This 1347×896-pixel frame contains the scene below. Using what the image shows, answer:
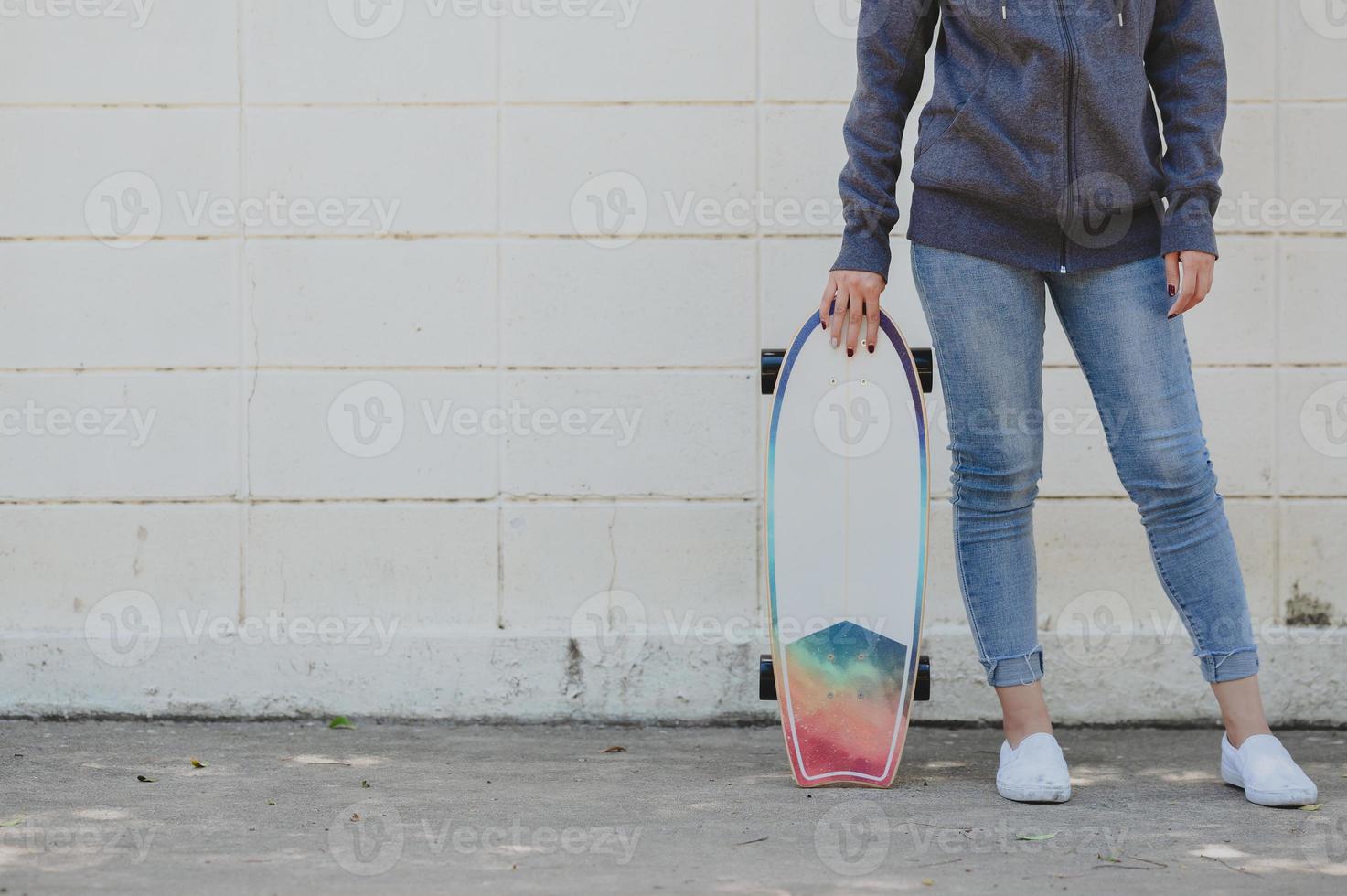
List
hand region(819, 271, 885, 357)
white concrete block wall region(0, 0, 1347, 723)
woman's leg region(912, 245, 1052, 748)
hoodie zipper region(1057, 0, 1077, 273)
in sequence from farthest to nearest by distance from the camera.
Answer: white concrete block wall region(0, 0, 1347, 723) → hand region(819, 271, 885, 357) → woman's leg region(912, 245, 1052, 748) → hoodie zipper region(1057, 0, 1077, 273)

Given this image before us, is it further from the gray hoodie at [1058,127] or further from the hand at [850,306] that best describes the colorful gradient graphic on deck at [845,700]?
the gray hoodie at [1058,127]

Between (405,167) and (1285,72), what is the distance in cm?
217

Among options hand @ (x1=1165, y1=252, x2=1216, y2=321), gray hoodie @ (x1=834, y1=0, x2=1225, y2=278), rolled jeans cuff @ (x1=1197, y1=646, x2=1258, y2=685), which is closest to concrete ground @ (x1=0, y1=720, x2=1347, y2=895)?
rolled jeans cuff @ (x1=1197, y1=646, x2=1258, y2=685)

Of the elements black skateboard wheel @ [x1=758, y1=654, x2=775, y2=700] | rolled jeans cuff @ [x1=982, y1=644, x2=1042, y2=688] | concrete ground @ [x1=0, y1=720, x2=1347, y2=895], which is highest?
rolled jeans cuff @ [x1=982, y1=644, x2=1042, y2=688]

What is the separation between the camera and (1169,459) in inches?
97.0

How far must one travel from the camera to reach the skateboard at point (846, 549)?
2768 millimetres

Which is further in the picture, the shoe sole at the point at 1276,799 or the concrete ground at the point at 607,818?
the shoe sole at the point at 1276,799

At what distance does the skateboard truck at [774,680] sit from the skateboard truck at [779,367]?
55cm

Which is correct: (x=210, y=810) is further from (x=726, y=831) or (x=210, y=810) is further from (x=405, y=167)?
(x=405, y=167)

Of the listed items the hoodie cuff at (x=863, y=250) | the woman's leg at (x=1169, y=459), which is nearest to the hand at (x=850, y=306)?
the hoodie cuff at (x=863, y=250)

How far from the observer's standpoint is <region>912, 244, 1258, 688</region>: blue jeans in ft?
8.18

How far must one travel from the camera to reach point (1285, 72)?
3383mm

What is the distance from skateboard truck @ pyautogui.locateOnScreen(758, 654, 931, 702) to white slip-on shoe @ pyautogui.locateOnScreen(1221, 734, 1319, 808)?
58 cm

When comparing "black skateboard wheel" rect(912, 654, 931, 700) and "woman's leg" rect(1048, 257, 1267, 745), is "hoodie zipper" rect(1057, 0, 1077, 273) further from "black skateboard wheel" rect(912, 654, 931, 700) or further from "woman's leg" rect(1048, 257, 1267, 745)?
"black skateboard wheel" rect(912, 654, 931, 700)
